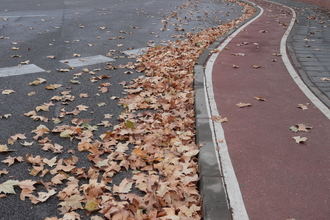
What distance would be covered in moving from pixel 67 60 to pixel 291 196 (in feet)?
20.7

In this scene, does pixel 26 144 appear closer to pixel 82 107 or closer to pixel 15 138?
pixel 15 138

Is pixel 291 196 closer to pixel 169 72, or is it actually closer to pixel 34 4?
pixel 169 72

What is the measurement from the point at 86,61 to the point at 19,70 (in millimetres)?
1509

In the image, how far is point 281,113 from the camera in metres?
6.04

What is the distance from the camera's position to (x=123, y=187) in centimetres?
411

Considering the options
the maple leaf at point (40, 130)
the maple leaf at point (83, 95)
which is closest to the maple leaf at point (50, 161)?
the maple leaf at point (40, 130)

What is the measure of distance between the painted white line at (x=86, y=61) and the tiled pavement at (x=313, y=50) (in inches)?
171

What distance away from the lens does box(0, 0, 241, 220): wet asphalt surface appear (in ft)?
15.7

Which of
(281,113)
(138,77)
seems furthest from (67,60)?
(281,113)

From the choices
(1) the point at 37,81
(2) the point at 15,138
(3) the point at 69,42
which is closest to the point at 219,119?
(2) the point at 15,138

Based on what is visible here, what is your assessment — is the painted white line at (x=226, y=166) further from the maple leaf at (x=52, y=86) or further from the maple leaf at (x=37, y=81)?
the maple leaf at (x=37, y=81)

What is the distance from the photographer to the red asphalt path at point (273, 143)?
3.86 meters

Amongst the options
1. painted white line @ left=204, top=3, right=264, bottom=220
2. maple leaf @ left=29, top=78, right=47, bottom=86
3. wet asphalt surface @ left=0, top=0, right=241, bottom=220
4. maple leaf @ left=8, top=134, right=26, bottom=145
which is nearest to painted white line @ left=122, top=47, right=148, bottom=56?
wet asphalt surface @ left=0, top=0, right=241, bottom=220

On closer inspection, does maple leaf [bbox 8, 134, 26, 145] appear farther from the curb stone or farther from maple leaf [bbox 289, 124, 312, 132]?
maple leaf [bbox 289, 124, 312, 132]
